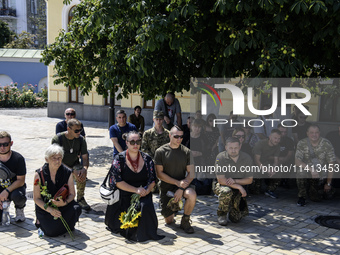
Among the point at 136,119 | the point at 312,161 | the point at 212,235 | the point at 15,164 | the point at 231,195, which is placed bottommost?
the point at 212,235

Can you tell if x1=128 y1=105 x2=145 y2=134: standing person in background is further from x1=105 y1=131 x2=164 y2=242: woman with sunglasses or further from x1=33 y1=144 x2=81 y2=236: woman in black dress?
x1=33 y1=144 x2=81 y2=236: woman in black dress

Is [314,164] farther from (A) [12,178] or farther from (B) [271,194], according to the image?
(A) [12,178]

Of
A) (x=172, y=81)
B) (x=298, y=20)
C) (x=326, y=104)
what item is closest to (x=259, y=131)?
(x=172, y=81)

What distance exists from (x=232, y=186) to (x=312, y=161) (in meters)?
2.25

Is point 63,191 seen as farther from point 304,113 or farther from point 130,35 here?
point 304,113

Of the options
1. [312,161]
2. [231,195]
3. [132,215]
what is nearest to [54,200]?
[132,215]

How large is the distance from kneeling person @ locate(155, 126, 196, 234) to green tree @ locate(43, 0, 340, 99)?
1.50 metres


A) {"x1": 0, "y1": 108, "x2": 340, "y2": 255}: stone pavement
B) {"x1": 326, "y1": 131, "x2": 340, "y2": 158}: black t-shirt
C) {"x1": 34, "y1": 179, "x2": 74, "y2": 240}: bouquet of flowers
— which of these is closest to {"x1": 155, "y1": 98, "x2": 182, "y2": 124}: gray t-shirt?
{"x1": 0, "y1": 108, "x2": 340, "y2": 255}: stone pavement

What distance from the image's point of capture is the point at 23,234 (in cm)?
647

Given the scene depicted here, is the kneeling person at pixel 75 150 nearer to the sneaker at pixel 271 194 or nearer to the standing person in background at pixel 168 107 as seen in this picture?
the standing person in background at pixel 168 107

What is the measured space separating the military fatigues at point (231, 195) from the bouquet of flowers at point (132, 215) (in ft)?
4.86

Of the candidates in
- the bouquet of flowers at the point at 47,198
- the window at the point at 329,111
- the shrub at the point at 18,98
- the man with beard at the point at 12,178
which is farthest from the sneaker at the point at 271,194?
the shrub at the point at 18,98

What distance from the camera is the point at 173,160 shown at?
700cm

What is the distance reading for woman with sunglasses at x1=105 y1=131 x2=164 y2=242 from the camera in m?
6.41
